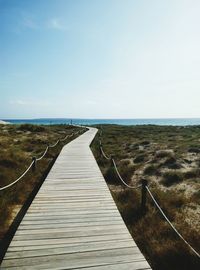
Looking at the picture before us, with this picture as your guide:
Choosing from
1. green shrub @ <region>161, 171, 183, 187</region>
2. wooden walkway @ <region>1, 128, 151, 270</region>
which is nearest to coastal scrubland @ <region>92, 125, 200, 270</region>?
green shrub @ <region>161, 171, 183, 187</region>

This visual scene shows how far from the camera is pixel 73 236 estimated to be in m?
5.03

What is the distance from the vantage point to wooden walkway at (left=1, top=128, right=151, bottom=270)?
4109 mm

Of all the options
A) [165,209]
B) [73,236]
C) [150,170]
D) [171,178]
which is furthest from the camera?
[150,170]

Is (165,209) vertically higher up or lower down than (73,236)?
lower down

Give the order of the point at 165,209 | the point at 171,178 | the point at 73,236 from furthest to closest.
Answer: the point at 171,178
the point at 165,209
the point at 73,236

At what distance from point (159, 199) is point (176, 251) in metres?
3.20

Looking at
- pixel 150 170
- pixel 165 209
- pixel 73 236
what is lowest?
pixel 150 170

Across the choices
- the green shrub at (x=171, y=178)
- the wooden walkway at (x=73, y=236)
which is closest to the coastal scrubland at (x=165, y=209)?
the green shrub at (x=171, y=178)

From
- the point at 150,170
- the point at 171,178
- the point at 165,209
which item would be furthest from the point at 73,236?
the point at 150,170

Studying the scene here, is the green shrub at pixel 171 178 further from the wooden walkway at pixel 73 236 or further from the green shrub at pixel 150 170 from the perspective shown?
the wooden walkway at pixel 73 236

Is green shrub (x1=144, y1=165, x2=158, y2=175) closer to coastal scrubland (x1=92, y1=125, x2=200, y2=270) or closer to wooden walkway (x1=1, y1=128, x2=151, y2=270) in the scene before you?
coastal scrubland (x1=92, y1=125, x2=200, y2=270)

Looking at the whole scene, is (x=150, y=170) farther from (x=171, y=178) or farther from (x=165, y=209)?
(x=165, y=209)

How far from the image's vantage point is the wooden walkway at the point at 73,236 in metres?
4.11

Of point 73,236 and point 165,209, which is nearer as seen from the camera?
point 73,236
